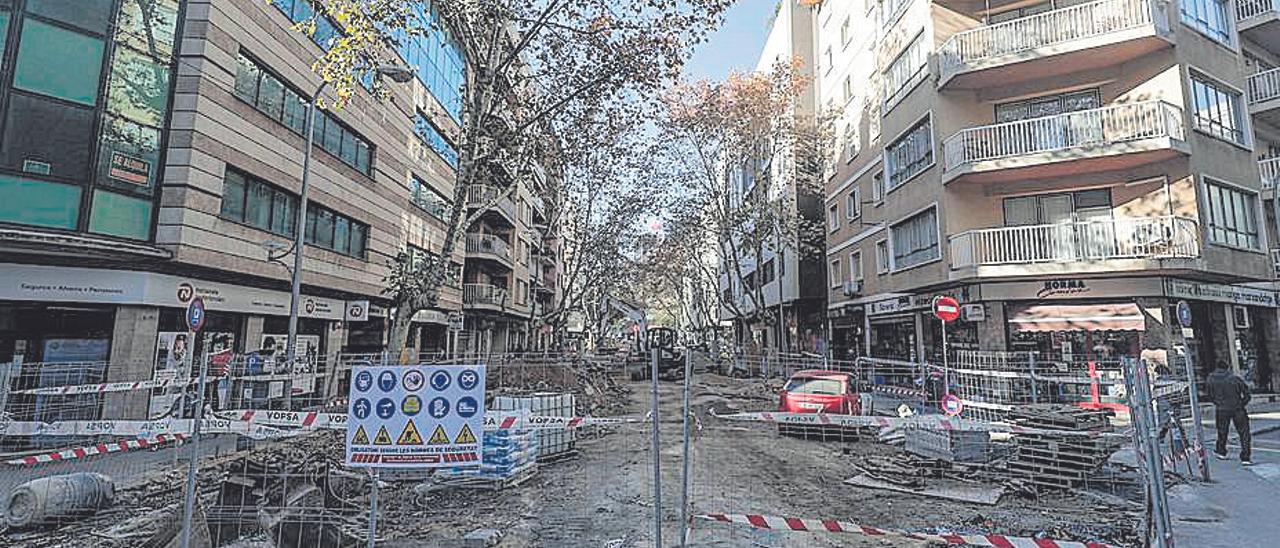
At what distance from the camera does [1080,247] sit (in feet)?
50.8

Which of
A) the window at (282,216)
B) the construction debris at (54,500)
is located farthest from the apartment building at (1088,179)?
the window at (282,216)

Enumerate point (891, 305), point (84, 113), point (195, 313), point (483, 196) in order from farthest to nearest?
point (483, 196)
point (891, 305)
point (84, 113)
point (195, 313)

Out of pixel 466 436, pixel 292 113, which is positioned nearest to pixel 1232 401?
pixel 466 436

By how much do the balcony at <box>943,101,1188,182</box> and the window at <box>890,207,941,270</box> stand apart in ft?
A: 6.91

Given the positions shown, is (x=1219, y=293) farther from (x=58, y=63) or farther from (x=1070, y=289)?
(x=58, y=63)

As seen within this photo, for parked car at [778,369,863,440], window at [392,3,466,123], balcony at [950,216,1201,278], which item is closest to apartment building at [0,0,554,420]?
window at [392,3,466,123]

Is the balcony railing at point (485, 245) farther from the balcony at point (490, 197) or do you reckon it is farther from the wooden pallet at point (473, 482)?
the wooden pallet at point (473, 482)

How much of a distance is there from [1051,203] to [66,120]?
22.9 meters

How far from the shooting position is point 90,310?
12375mm

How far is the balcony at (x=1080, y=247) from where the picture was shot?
1480 cm

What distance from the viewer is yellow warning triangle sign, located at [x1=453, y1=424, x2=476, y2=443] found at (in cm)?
481

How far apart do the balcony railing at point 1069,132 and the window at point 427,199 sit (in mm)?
20347

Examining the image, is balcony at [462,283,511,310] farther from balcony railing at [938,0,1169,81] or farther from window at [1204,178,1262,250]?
window at [1204,178,1262,250]

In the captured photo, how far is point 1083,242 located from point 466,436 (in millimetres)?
16523
